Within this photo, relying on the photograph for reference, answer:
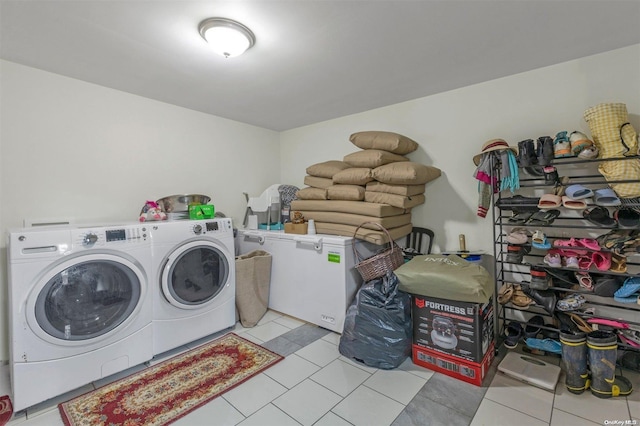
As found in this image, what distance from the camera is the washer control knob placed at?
5.98 ft

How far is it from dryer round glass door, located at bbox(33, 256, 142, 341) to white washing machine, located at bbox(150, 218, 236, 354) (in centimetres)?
20

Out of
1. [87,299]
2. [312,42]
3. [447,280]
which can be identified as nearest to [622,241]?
[447,280]

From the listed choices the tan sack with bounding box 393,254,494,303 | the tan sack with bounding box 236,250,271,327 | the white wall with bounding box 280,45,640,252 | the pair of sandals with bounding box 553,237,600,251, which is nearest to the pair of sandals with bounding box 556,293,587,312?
the pair of sandals with bounding box 553,237,600,251

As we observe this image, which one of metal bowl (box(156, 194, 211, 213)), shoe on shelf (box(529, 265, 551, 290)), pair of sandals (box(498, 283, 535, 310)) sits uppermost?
metal bowl (box(156, 194, 211, 213))

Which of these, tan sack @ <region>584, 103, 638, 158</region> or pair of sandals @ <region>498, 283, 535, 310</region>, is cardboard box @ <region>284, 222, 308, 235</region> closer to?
pair of sandals @ <region>498, 283, 535, 310</region>

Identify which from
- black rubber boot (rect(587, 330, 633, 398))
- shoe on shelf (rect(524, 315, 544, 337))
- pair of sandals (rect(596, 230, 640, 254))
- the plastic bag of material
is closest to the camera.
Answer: black rubber boot (rect(587, 330, 633, 398))

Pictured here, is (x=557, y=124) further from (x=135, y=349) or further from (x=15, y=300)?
(x=15, y=300)

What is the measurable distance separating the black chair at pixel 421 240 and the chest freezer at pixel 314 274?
1.34ft

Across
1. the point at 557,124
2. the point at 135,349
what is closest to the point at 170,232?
the point at 135,349

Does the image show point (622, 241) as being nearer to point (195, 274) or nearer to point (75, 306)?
point (195, 274)

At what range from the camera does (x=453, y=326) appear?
76.2 inches

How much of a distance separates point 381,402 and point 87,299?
1931 millimetres

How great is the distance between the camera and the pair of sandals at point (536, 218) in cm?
206

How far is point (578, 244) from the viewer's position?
6.42ft
